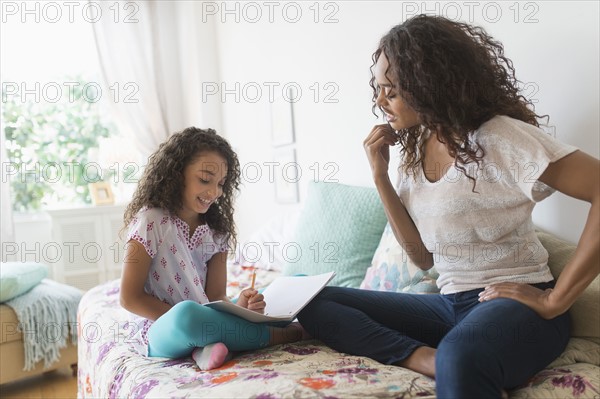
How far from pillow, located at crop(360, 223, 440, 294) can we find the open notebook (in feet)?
1.05

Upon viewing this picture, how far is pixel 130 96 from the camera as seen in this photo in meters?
4.19

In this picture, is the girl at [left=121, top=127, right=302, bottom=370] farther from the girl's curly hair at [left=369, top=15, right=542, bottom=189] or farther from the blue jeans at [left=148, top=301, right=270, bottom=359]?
the girl's curly hair at [left=369, top=15, right=542, bottom=189]

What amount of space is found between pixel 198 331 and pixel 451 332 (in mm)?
572

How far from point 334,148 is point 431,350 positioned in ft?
5.16

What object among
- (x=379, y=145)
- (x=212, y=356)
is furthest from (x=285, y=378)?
(x=379, y=145)

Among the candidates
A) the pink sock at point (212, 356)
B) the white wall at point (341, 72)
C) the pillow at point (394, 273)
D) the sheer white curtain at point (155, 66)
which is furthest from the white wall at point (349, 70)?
the pink sock at point (212, 356)

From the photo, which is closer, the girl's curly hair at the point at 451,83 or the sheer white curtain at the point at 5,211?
the girl's curly hair at the point at 451,83

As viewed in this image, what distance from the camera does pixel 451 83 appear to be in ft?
4.47

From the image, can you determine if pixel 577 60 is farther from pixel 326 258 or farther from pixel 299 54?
pixel 299 54

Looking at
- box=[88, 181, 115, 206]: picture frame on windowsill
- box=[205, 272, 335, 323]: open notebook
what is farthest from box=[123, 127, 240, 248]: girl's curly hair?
box=[88, 181, 115, 206]: picture frame on windowsill

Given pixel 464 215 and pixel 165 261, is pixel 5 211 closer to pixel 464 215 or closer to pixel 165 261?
pixel 165 261

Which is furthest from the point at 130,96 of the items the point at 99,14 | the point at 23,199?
the point at 23,199

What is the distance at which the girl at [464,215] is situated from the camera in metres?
1.20

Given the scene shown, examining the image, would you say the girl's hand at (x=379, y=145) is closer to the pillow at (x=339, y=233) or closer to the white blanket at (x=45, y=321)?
the pillow at (x=339, y=233)
